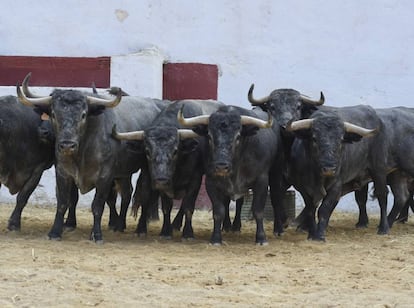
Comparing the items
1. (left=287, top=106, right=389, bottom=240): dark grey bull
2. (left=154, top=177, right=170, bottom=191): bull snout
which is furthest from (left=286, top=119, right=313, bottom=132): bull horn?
(left=154, top=177, right=170, bottom=191): bull snout

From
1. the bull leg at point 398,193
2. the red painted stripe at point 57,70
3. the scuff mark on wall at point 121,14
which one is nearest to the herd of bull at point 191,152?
the bull leg at point 398,193

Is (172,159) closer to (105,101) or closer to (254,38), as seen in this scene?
(105,101)

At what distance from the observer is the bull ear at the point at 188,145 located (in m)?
9.57

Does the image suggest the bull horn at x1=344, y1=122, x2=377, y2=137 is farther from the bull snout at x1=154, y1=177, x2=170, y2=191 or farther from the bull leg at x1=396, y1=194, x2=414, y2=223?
the bull leg at x1=396, y1=194, x2=414, y2=223

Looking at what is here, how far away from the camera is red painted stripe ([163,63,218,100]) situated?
14.0 meters

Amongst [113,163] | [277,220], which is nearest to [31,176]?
[113,163]

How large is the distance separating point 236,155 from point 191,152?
1.95 feet

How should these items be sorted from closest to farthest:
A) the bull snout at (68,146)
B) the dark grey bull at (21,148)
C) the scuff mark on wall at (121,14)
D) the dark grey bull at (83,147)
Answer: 1. the bull snout at (68,146)
2. the dark grey bull at (83,147)
3. the dark grey bull at (21,148)
4. the scuff mark on wall at (121,14)

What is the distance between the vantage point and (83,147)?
9266mm

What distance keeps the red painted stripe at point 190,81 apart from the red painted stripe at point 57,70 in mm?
972

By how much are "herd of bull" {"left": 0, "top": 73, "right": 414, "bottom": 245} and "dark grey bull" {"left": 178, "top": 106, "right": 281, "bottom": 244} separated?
0.01 meters

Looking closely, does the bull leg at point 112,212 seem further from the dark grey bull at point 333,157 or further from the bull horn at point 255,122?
the bull horn at point 255,122

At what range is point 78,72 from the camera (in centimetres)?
1384

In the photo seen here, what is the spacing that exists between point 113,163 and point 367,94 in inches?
227
